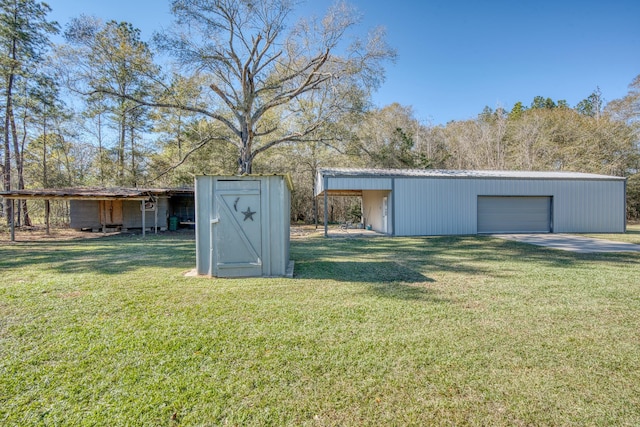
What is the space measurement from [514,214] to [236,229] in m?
13.3

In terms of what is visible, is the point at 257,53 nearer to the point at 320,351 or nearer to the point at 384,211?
the point at 384,211

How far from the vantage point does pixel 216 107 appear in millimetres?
17547

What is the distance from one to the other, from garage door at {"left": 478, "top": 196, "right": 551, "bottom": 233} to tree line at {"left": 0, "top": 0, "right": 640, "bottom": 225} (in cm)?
757

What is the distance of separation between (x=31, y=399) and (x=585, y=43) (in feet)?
60.4

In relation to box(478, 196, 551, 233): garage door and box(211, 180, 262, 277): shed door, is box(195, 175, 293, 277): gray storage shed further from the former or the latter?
box(478, 196, 551, 233): garage door

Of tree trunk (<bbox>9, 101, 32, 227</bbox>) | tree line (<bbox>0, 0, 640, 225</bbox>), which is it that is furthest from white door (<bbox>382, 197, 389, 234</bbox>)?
tree trunk (<bbox>9, 101, 32, 227</bbox>)

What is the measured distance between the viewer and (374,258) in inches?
293

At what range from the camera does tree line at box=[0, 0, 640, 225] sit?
13945mm

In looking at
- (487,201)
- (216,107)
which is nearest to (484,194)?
(487,201)

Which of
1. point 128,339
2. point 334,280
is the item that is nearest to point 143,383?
point 128,339

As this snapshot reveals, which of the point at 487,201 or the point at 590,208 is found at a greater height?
the point at 487,201

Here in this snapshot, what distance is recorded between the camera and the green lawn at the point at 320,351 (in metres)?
1.89

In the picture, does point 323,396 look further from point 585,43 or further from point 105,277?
point 585,43

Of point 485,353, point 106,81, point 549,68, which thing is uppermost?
point 549,68
